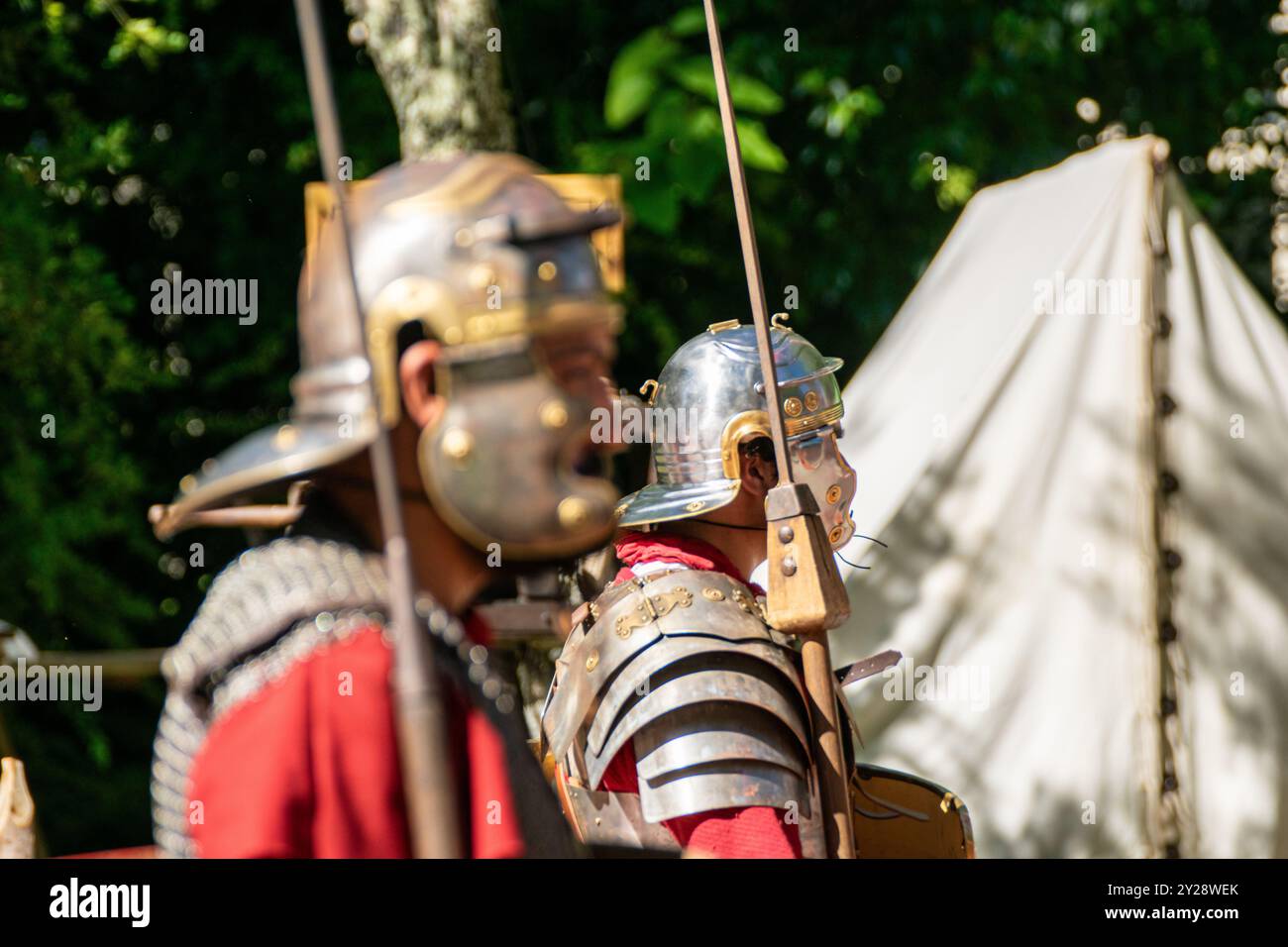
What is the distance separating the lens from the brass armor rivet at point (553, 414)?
5.28ft

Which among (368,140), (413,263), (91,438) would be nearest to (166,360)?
(91,438)

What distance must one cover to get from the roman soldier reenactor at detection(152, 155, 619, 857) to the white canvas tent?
9.32 feet

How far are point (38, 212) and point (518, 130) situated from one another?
68.9 inches

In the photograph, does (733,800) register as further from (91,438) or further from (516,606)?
(91,438)

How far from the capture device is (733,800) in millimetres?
2434

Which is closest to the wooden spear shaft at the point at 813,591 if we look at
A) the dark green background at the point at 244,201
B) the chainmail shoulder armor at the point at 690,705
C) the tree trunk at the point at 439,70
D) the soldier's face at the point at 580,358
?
the chainmail shoulder armor at the point at 690,705

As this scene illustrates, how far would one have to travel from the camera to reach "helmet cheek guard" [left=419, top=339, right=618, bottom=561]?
158 cm

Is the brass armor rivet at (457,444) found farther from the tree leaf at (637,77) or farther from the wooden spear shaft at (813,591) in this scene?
the tree leaf at (637,77)

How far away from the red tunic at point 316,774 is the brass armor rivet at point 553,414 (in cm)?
27

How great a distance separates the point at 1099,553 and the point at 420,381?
120 inches

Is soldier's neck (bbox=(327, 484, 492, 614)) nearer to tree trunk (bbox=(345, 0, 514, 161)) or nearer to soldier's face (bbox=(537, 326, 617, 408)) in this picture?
soldier's face (bbox=(537, 326, 617, 408))

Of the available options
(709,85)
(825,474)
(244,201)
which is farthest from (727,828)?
(244,201)

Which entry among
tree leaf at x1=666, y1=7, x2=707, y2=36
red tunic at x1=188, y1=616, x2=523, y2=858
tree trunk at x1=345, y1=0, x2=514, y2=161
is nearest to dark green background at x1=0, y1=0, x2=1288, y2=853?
tree leaf at x1=666, y1=7, x2=707, y2=36

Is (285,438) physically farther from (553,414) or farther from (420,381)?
(553,414)
